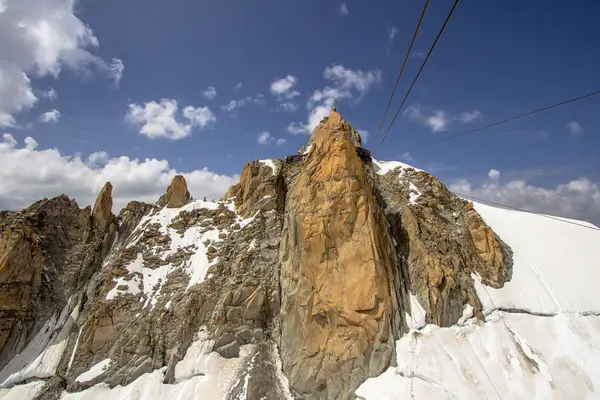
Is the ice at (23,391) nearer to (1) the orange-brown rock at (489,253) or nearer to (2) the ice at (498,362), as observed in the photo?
(2) the ice at (498,362)

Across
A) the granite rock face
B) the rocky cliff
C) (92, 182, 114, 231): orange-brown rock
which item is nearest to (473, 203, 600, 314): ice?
the rocky cliff

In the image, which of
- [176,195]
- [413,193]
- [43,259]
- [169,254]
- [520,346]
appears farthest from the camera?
[176,195]

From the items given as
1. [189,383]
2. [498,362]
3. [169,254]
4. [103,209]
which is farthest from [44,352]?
[498,362]

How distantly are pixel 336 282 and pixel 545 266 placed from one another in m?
22.2

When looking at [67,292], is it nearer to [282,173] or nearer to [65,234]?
[65,234]

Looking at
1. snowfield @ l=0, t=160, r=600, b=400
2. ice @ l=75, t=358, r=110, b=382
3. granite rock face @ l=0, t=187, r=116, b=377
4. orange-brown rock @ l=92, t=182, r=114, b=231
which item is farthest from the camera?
orange-brown rock @ l=92, t=182, r=114, b=231

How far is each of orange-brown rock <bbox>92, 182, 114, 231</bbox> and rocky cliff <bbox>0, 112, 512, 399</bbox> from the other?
1.40 feet

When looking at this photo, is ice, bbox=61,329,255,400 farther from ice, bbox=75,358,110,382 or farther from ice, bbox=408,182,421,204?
ice, bbox=408,182,421,204

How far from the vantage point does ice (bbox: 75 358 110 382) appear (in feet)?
72.1

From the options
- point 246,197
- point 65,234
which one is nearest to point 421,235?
point 246,197

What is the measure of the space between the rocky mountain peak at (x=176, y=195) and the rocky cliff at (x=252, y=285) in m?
3.44

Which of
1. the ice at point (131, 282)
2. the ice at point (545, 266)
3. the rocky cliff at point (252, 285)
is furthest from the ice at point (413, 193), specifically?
the ice at point (131, 282)

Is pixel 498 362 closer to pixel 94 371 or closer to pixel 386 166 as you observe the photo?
pixel 386 166

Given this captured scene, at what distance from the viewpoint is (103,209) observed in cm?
3359
